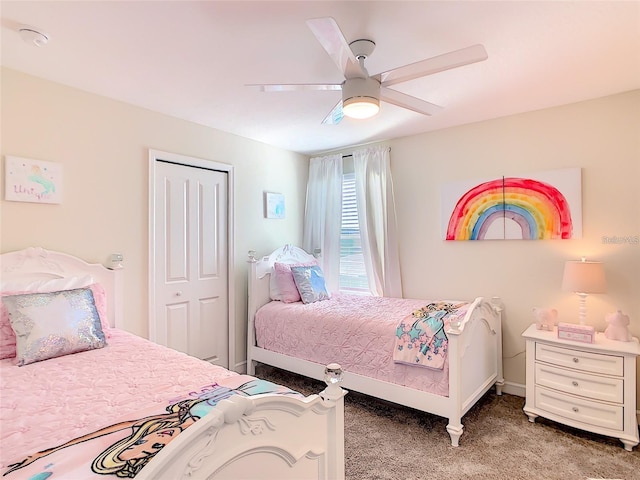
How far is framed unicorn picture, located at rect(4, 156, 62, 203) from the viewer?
219 cm

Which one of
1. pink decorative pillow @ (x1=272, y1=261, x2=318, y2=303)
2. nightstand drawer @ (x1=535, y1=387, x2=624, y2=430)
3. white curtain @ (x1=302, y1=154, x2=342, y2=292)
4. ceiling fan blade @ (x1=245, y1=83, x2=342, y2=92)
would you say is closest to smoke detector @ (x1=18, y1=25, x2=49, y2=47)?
ceiling fan blade @ (x1=245, y1=83, x2=342, y2=92)

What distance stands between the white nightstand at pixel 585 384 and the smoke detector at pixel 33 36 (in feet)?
11.8

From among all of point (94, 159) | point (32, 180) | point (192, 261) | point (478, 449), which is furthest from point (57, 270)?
point (478, 449)

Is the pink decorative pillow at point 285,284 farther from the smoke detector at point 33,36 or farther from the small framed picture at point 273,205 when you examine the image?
the smoke detector at point 33,36

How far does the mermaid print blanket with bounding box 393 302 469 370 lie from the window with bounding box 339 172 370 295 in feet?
4.97

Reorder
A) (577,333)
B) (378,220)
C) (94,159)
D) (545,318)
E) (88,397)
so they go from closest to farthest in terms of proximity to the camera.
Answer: (88,397)
(577,333)
(94,159)
(545,318)
(378,220)

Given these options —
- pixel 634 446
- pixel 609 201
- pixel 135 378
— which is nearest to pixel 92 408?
pixel 135 378

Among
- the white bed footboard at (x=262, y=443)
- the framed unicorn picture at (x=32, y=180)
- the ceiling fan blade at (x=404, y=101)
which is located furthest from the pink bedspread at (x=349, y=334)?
the framed unicorn picture at (x=32, y=180)

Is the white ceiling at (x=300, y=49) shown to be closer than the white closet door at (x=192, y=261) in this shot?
Yes

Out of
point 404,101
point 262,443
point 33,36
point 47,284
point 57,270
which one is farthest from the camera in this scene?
point 57,270

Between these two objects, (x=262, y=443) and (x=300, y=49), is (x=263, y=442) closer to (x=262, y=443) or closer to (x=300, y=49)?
(x=262, y=443)

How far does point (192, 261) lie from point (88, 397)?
A: 191cm

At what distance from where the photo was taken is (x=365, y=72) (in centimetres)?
187

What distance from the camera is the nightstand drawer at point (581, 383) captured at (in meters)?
2.29
